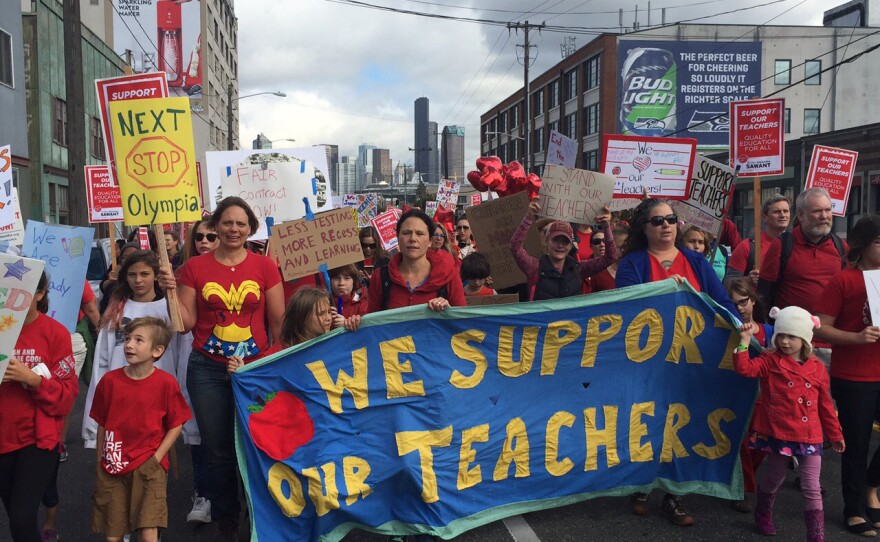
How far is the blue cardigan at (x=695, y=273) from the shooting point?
15.6ft

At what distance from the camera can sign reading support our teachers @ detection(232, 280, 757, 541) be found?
13.3ft

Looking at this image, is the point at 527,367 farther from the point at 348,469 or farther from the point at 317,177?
the point at 317,177

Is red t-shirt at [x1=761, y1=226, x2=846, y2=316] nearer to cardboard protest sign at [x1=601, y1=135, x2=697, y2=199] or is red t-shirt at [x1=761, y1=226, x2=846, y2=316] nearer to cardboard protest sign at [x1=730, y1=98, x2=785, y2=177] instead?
cardboard protest sign at [x1=730, y1=98, x2=785, y2=177]

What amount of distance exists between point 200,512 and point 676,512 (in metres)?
2.85

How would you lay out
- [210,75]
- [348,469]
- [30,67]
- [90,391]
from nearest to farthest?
[348,469], [90,391], [30,67], [210,75]

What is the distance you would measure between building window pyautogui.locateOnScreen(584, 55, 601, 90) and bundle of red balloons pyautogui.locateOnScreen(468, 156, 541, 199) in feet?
144

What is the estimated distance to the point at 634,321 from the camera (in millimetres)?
4656

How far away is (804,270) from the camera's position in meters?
5.25

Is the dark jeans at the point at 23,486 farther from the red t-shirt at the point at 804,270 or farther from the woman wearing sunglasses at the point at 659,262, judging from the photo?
the red t-shirt at the point at 804,270

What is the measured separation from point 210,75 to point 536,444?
55.8 metres

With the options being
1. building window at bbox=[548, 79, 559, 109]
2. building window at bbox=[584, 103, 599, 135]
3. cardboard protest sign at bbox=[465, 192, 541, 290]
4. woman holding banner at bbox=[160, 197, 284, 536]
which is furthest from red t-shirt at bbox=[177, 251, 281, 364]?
building window at bbox=[548, 79, 559, 109]

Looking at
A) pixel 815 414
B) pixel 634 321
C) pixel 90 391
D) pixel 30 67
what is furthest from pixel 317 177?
pixel 30 67

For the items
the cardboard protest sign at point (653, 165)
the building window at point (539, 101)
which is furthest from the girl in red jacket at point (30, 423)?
the building window at point (539, 101)

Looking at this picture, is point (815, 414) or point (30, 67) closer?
point (815, 414)
